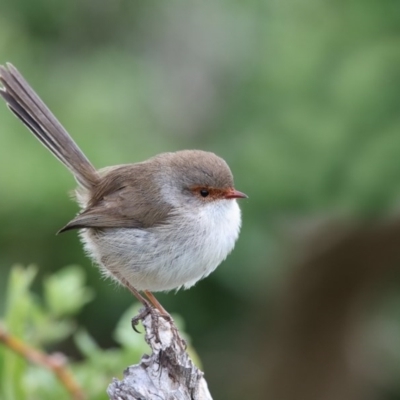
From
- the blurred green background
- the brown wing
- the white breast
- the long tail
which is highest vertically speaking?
the long tail

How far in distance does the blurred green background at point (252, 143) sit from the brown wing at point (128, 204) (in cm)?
168

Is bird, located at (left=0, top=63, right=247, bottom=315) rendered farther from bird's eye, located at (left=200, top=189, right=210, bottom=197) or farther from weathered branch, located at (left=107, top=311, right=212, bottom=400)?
weathered branch, located at (left=107, top=311, right=212, bottom=400)

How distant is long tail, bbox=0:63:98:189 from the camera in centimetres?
512

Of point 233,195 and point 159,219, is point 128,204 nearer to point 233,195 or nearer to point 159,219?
point 159,219

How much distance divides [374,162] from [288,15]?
2362 mm

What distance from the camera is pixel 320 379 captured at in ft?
24.0

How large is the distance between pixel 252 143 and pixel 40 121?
8.37ft

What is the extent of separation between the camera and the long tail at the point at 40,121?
512 centimetres

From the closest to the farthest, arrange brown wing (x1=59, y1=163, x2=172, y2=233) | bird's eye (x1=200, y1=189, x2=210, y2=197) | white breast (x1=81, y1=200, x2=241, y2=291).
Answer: white breast (x1=81, y1=200, x2=241, y2=291) → brown wing (x1=59, y1=163, x2=172, y2=233) → bird's eye (x1=200, y1=189, x2=210, y2=197)

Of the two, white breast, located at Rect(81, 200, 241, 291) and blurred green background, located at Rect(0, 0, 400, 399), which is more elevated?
white breast, located at Rect(81, 200, 241, 291)

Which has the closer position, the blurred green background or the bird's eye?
the bird's eye

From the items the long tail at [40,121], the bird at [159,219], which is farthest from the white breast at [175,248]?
the long tail at [40,121]

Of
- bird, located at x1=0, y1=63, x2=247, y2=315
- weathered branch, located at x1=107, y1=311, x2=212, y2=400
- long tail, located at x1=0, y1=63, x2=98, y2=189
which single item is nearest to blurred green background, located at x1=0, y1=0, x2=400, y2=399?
long tail, located at x1=0, y1=63, x2=98, y2=189

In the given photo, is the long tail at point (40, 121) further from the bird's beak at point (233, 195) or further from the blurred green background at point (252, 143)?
the blurred green background at point (252, 143)
